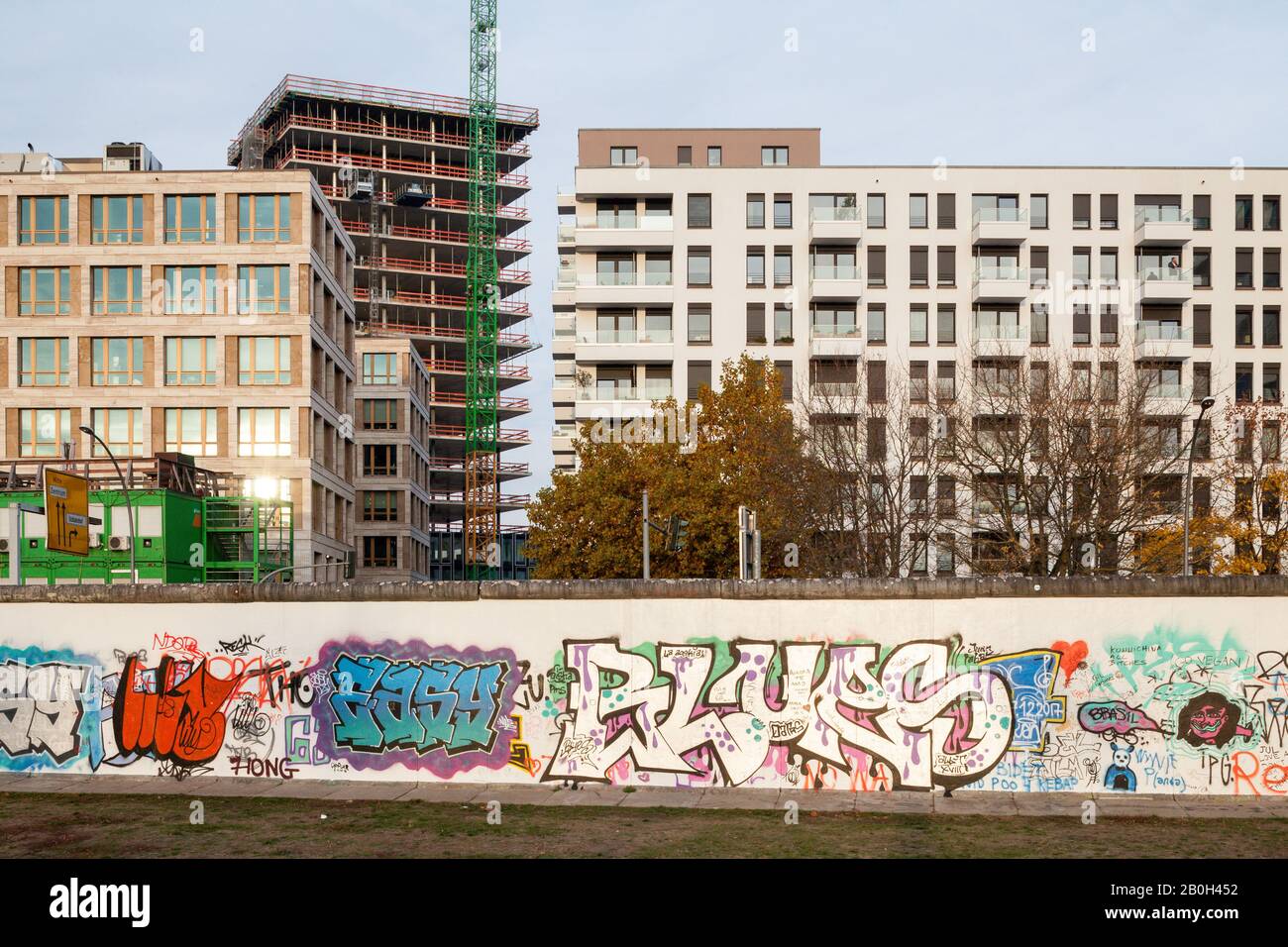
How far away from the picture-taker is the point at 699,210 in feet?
263

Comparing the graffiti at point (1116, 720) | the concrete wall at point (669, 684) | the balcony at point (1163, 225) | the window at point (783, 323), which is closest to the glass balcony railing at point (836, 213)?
the window at point (783, 323)

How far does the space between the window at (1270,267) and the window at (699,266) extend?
31862 mm

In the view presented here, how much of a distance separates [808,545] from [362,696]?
102ft

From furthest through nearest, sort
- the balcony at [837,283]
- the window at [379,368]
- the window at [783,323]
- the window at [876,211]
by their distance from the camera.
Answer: the window at [379,368] < the window at [876,211] < the window at [783,323] < the balcony at [837,283]

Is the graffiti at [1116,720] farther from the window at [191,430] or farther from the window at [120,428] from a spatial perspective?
the window at [120,428]

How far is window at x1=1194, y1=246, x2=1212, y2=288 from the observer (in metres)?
78.2

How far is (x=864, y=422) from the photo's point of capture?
52.3m

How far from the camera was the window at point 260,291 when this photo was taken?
64625 mm

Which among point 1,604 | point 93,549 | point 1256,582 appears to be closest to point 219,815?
point 1,604

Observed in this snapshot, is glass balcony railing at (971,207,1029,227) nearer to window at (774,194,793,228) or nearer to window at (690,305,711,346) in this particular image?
window at (774,194,793,228)

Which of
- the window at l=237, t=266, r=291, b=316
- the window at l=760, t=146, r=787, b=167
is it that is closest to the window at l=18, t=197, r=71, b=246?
the window at l=237, t=266, r=291, b=316

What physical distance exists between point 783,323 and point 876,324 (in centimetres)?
535

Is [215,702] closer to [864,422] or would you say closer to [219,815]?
[219,815]

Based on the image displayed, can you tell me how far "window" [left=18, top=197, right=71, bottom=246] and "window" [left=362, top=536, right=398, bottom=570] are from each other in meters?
36.8
